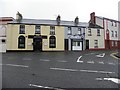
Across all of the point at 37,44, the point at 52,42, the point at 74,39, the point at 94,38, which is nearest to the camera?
the point at 37,44

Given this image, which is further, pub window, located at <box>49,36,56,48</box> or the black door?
pub window, located at <box>49,36,56,48</box>

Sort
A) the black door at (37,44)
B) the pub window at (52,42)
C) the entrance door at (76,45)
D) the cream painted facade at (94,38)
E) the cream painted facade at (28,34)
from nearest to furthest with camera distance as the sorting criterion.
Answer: the cream painted facade at (28,34) < the black door at (37,44) < the pub window at (52,42) < the entrance door at (76,45) < the cream painted facade at (94,38)

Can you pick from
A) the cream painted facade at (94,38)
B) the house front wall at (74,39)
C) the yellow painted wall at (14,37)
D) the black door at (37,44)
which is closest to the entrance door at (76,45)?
the house front wall at (74,39)

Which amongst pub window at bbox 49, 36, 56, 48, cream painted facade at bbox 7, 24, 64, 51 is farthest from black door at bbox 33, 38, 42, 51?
pub window at bbox 49, 36, 56, 48

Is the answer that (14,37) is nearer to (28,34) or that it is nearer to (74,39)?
(28,34)

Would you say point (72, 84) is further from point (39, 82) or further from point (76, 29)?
point (76, 29)

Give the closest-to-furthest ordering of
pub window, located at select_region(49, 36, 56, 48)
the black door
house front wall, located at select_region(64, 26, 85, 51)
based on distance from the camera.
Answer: the black door, pub window, located at select_region(49, 36, 56, 48), house front wall, located at select_region(64, 26, 85, 51)

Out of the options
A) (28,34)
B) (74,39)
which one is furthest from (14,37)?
(74,39)

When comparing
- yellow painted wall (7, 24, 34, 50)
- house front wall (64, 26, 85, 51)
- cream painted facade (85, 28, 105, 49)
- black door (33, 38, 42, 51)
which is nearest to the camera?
yellow painted wall (7, 24, 34, 50)

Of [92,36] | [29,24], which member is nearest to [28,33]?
[29,24]

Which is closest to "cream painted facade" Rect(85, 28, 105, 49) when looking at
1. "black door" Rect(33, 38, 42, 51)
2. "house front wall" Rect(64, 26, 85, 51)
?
"house front wall" Rect(64, 26, 85, 51)

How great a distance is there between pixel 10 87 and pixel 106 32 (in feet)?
129

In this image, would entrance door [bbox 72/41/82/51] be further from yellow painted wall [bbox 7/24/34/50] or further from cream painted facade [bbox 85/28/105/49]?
yellow painted wall [bbox 7/24/34/50]

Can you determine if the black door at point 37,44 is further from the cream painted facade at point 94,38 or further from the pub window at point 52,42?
the cream painted facade at point 94,38
